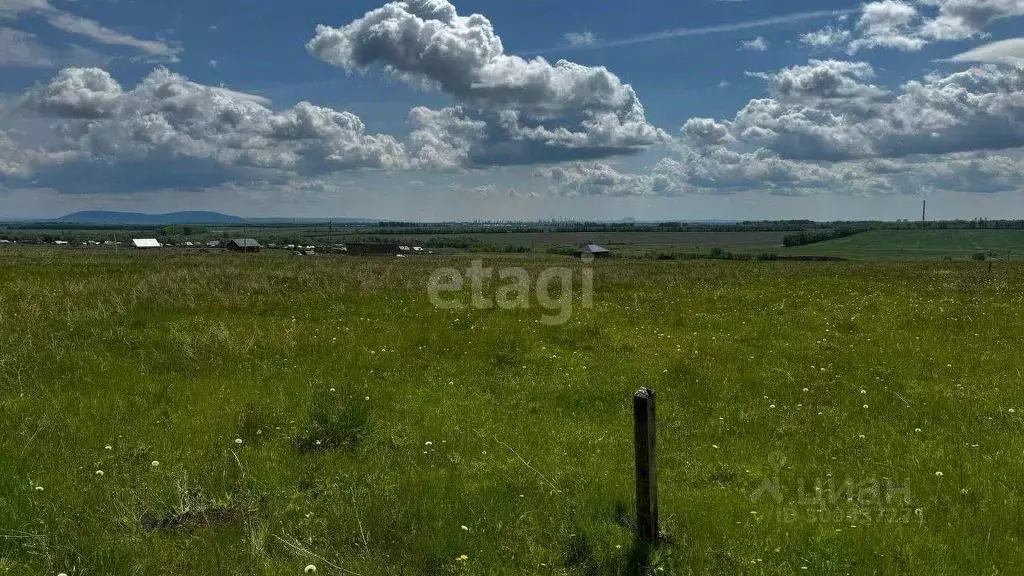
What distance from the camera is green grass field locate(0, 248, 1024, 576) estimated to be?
5918mm

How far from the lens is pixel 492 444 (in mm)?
8898

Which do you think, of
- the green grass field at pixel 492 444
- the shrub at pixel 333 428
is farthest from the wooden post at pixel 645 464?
the shrub at pixel 333 428

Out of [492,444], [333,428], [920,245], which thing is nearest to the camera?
[333,428]

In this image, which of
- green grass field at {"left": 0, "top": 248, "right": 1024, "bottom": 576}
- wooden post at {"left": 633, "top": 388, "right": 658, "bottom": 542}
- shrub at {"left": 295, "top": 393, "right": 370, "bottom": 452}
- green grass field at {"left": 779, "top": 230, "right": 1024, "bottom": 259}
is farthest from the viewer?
green grass field at {"left": 779, "top": 230, "right": 1024, "bottom": 259}

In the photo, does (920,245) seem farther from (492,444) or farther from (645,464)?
(645,464)

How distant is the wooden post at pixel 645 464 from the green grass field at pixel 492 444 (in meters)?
0.24

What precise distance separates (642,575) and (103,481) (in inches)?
235

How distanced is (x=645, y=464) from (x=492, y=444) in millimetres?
3565

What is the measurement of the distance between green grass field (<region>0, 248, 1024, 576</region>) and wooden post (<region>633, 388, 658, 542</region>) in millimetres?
244

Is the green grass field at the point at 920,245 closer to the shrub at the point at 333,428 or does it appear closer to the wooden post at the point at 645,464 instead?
the shrub at the point at 333,428

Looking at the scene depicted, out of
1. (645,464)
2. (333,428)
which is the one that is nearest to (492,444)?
(333,428)

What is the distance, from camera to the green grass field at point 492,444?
5918 millimetres

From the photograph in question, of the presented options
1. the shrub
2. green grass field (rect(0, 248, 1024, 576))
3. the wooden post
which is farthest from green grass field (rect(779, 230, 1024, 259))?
the wooden post

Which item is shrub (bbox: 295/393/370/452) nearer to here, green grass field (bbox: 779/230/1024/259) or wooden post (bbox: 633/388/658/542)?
wooden post (bbox: 633/388/658/542)
